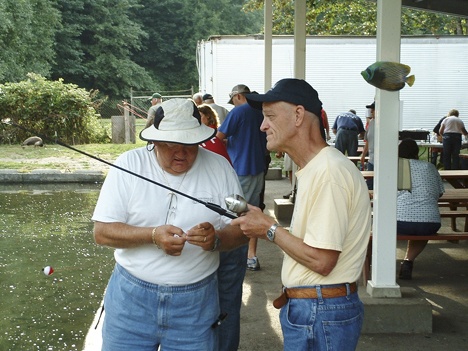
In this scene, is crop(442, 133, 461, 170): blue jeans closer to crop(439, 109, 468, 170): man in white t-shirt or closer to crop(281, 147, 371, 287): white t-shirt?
crop(439, 109, 468, 170): man in white t-shirt

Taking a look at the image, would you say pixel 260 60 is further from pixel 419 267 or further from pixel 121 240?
pixel 121 240

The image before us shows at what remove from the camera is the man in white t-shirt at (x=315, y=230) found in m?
3.18

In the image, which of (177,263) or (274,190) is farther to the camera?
(274,190)

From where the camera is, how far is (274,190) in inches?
609

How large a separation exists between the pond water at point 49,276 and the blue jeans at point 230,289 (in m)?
2.27

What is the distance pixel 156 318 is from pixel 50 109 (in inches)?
866

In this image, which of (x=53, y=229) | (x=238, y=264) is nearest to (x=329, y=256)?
(x=238, y=264)

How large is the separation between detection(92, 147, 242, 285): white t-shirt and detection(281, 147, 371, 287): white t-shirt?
0.45m

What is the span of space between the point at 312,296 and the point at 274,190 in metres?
12.2

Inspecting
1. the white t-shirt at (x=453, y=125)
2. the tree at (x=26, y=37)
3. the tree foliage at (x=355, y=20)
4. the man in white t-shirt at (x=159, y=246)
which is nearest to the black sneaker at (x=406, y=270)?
the man in white t-shirt at (x=159, y=246)

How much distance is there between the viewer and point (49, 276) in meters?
8.73

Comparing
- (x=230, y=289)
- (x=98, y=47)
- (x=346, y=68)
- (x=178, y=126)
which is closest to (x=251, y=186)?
(x=230, y=289)

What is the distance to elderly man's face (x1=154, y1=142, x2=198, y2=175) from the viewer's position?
3.63 meters

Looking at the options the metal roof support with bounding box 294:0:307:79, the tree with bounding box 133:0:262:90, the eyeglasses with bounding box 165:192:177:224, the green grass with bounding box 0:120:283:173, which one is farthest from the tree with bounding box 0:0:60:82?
the eyeglasses with bounding box 165:192:177:224
